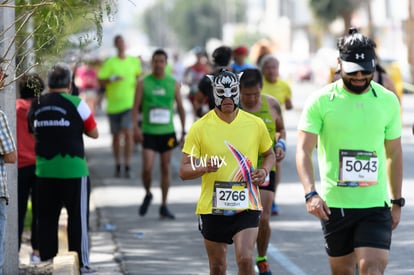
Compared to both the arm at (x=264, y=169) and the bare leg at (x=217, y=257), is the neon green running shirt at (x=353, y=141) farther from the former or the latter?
the bare leg at (x=217, y=257)

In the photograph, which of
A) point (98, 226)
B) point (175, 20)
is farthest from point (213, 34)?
point (98, 226)

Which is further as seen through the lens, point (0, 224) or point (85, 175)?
point (85, 175)

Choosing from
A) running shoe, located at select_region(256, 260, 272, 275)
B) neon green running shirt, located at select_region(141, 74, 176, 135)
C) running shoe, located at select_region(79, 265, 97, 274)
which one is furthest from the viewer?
neon green running shirt, located at select_region(141, 74, 176, 135)

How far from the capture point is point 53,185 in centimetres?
1099

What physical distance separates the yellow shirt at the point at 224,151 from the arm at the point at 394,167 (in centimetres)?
117

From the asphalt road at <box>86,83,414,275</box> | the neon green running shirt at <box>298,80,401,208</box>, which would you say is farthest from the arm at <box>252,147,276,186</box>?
the asphalt road at <box>86,83,414,275</box>

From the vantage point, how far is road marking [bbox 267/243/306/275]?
1093cm

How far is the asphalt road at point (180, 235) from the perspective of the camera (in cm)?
1147

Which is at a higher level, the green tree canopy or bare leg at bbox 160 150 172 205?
the green tree canopy

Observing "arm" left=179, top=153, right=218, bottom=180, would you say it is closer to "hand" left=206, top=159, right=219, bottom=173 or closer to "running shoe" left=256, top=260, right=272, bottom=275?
"hand" left=206, top=159, right=219, bottom=173

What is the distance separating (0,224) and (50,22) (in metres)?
1.48

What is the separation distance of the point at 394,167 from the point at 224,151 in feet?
4.35

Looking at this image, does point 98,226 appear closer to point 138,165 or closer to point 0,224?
point 0,224

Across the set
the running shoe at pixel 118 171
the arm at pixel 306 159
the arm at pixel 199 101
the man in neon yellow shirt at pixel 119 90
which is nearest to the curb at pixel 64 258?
the arm at pixel 306 159
